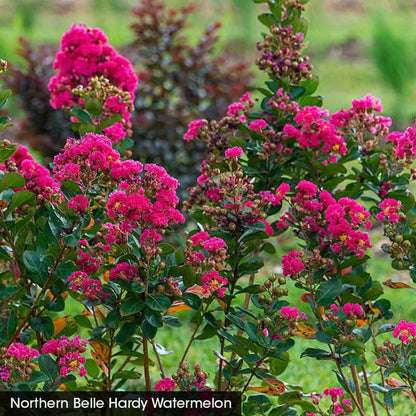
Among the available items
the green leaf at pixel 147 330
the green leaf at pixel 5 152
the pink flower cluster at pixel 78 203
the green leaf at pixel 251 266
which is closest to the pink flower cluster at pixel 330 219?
the green leaf at pixel 251 266

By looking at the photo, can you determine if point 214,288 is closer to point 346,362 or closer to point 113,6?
point 346,362

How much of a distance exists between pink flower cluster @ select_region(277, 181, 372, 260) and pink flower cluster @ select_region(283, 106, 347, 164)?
184 millimetres

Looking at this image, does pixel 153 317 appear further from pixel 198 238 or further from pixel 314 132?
pixel 314 132

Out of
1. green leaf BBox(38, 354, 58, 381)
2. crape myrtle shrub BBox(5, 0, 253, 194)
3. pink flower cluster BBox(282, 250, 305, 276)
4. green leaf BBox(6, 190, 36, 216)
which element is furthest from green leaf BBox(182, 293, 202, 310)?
crape myrtle shrub BBox(5, 0, 253, 194)

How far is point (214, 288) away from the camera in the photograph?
1646 millimetres

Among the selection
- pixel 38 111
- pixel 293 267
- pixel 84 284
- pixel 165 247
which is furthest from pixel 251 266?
pixel 38 111

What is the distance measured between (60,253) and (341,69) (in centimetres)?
1096

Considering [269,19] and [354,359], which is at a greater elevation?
[269,19]

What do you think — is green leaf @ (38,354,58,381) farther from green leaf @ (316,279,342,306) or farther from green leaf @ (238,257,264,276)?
green leaf @ (316,279,342,306)

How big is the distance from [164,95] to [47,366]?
3697mm

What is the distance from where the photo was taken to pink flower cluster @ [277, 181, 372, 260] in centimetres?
177

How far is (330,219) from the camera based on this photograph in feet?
5.77

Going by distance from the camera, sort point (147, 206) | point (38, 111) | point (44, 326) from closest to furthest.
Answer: point (147, 206) → point (44, 326) → point (38, 111)

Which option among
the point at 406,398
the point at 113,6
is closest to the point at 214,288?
the point at 406,398
